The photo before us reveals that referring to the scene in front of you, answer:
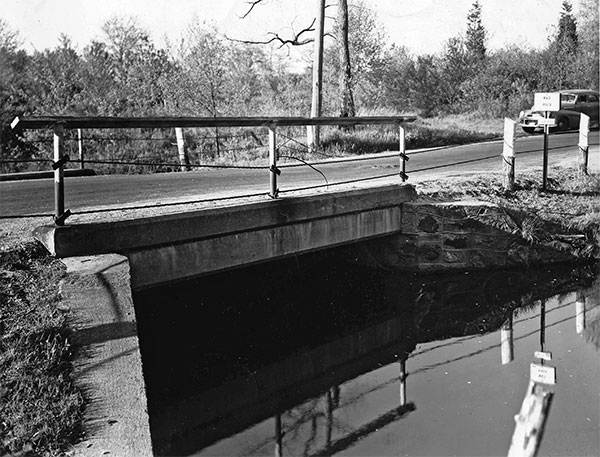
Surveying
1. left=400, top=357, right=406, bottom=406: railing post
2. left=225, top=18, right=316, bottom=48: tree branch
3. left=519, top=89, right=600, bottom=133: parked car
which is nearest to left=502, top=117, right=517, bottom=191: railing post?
left=400, top=357, right=406, bottom=406: railing post

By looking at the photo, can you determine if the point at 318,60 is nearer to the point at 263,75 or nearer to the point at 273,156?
the point at 263,75

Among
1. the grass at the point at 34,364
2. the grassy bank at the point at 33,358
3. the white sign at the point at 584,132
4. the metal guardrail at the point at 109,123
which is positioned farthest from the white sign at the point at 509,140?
the grass at the point at 34,364

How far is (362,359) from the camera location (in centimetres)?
763

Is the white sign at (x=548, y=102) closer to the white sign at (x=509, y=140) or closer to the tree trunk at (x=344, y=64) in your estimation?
the white sign at (x=509, y=140)

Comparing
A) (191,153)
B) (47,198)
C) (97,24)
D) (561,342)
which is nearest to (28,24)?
(97,24)

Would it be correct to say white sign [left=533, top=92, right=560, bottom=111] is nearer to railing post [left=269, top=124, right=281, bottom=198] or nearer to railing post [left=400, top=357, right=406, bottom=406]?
railing post [left=269, top=124, right=281, bottom=198]

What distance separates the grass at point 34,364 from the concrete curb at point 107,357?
9 centimetres

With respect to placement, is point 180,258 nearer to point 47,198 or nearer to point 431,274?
point 47,198

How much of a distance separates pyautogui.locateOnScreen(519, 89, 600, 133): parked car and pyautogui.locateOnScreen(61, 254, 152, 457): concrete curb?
21616 mm

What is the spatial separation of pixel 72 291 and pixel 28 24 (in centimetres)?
2831

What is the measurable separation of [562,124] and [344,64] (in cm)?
814

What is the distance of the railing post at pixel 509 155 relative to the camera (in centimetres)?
1154

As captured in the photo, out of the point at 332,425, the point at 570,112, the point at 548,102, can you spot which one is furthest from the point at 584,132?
the point at 570,112

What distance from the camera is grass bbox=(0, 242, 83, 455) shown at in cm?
407
